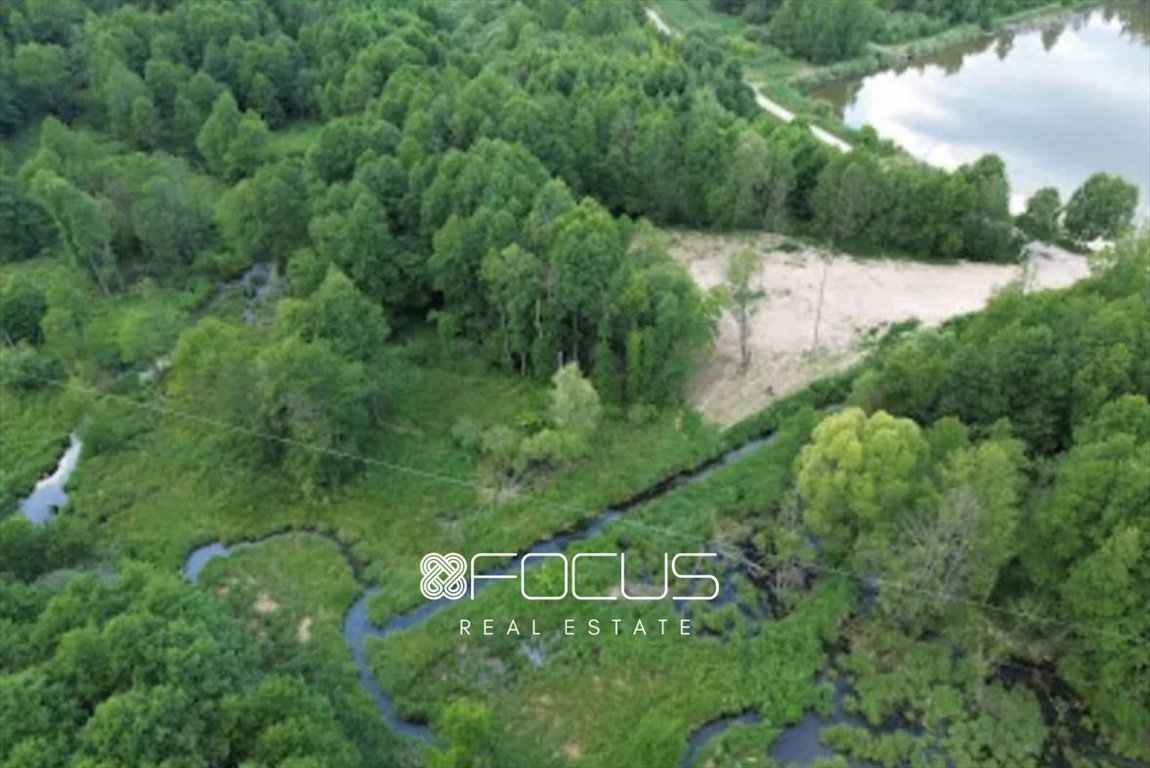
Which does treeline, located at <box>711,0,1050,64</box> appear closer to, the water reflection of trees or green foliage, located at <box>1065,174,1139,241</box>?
the water reflection of trees

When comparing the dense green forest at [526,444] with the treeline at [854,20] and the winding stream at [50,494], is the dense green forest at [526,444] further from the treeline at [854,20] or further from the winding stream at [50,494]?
the treeline at [854,20]

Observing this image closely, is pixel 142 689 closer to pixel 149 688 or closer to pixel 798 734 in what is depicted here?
pixel 149 688

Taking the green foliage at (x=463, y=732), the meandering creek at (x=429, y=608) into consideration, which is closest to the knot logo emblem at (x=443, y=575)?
the meandering creek at (x=429, y=608)

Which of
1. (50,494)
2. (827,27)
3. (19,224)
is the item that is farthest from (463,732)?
(827,27)

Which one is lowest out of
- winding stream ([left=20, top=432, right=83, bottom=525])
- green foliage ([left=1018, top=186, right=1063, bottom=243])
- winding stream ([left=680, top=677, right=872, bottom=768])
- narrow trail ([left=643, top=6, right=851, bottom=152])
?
winding stream ([left=680, top=677, right=872, bottom=768])

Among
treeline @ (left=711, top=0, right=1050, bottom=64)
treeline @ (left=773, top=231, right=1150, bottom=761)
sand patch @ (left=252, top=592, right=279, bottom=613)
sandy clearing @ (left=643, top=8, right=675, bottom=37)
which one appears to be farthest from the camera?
sandy clearing @ (left=643, top=8, right=675, bottom=37)

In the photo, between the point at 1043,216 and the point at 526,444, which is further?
the point at 1043,216

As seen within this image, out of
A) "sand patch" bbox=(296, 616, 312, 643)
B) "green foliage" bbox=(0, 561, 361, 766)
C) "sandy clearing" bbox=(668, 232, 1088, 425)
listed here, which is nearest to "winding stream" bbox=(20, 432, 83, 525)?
"sand patch" bbox=(296, 616, 312, 643)

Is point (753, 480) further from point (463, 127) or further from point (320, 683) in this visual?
point (463, 127)
